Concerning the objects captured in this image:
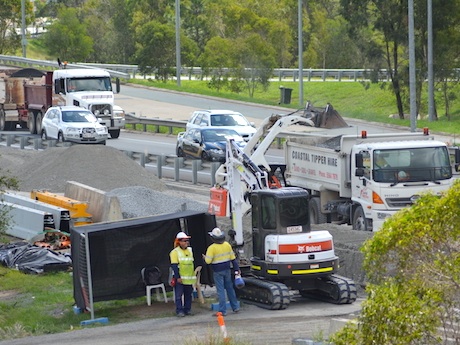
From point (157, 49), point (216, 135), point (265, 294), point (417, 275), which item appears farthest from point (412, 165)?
point (157, 49)

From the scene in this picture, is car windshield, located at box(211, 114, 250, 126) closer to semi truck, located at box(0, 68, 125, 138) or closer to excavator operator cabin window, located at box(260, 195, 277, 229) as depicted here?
semi truck, located at box(0, 68, 125, 138)

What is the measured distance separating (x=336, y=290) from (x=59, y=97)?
99.9 ft

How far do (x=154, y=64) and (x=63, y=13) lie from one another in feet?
45.3

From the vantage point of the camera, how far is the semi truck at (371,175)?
21.9 metres

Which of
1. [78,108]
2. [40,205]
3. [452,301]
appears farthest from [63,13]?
[452,301]

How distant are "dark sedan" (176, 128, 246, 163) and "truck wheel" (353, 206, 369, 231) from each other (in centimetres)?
1079

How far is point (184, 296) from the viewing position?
17578 mm

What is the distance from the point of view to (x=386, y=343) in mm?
8328

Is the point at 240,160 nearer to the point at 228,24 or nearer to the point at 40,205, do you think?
the point at 40,205

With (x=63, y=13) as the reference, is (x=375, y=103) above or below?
below

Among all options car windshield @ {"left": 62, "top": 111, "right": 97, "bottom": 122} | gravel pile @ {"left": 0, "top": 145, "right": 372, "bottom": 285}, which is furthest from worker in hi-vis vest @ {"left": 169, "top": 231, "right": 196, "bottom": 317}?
car windshield @ {"left": 62, "top": 111, "right": 97, "bottom": 122}

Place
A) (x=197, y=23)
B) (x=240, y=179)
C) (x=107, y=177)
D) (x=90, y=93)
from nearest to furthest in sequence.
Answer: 1. (x=240, y=179)
2. (x=107, y=177)
3. (x=90, y=93)
4. (x=197, y=23)

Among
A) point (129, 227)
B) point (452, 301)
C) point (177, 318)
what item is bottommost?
point (177, 318)

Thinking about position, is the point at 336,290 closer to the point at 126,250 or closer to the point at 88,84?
the point at 126,250
